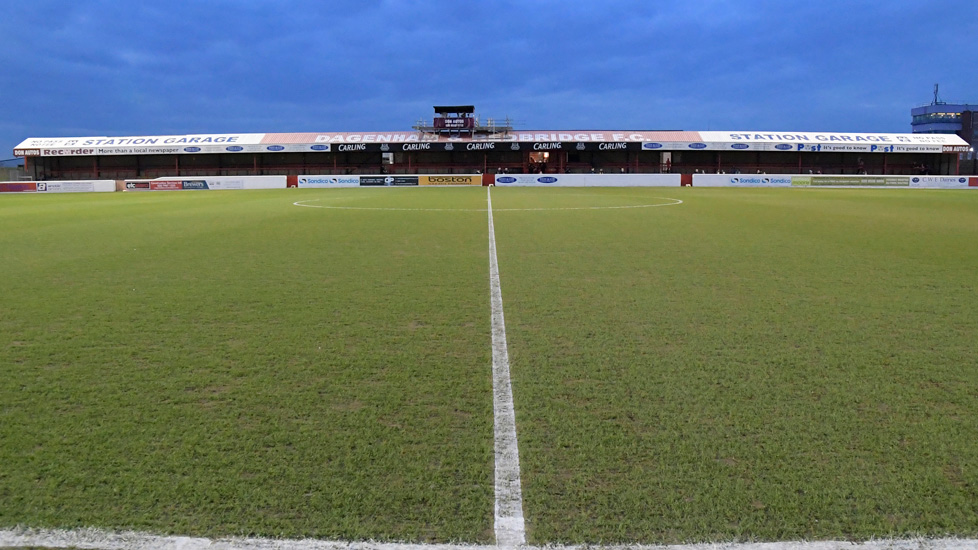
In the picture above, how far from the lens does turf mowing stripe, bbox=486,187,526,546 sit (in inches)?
124

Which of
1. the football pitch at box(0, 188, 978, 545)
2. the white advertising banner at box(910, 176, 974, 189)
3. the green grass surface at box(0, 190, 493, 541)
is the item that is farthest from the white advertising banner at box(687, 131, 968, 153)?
the green grass surface at box(0, 190, 493, 541)

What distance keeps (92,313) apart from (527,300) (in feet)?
15.5

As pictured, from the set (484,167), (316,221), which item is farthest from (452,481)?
(484,167)

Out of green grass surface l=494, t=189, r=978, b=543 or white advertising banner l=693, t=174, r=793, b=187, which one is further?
white advertising banner l=693, t=174, r=793, b=187

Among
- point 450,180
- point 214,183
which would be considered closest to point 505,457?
point 450,180

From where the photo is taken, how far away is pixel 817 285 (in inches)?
361

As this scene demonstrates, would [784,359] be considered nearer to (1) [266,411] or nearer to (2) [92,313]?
(1) [266,411]

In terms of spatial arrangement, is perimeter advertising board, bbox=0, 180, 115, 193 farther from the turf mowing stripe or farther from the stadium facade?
the turf mowing stripe

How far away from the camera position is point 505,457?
3.86 m

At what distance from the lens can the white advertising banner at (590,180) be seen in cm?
5059

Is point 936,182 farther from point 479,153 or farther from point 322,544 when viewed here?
point 322,544

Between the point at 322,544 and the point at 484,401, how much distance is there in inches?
73.8

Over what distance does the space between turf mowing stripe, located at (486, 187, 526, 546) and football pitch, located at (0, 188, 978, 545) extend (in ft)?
0.16

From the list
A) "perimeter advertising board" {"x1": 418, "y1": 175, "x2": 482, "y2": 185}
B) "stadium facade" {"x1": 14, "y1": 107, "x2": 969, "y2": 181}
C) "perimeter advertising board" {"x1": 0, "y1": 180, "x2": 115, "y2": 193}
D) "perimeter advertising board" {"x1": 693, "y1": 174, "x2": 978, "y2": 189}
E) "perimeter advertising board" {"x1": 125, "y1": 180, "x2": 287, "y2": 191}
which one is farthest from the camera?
"stadium facade" {"x1": 14, "y1": 107, "x2": 969, "y2": 181}
